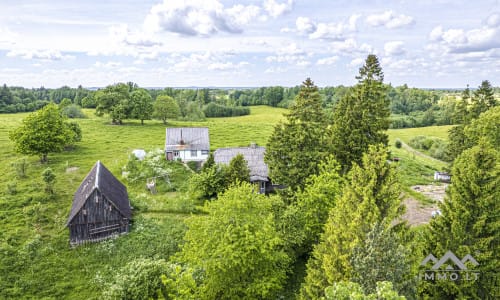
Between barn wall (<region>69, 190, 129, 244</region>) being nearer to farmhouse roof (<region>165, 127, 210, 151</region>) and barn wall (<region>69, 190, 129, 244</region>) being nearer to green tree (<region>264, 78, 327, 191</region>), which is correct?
green tree (<region>264, 78, 327, 191</region>)

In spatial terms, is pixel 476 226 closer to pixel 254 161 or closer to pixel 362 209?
pixel 362 209

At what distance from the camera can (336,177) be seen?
2367cm

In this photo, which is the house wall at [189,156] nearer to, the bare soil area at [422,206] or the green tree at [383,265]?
the bare soil area at [422,206]

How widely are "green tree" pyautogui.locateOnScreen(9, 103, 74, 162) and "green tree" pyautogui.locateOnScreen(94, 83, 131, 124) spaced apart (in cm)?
2434

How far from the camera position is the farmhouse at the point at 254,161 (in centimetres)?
3606

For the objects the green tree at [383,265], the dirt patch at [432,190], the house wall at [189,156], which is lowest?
the dirt patch at [432,190]

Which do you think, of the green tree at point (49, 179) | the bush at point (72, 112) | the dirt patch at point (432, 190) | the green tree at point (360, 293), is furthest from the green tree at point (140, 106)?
the green tree at point (360, 293)

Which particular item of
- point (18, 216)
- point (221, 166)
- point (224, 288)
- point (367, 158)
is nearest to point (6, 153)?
point (18, 216)

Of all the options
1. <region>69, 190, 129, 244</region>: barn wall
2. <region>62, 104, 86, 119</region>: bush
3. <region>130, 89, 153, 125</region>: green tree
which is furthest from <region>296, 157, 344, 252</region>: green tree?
<region>62, 104, 86, 119</region>: bush

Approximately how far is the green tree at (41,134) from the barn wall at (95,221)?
21487mm

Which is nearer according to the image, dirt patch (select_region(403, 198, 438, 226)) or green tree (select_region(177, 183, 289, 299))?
green tree (select_region(177, 183, 289, 299))

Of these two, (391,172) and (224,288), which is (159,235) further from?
(391,172)

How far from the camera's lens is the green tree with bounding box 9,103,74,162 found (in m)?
40.7

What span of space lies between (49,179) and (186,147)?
58.2 ft
